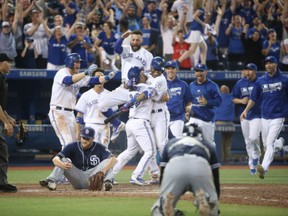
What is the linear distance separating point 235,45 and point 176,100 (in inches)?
260

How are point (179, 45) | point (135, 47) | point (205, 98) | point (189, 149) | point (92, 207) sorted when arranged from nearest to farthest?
point (189, 149) → point (92, 207) → point (135, 47) → point (205, 98) → point (179, 45)

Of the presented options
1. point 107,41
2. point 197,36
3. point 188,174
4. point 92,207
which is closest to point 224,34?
point 197,36

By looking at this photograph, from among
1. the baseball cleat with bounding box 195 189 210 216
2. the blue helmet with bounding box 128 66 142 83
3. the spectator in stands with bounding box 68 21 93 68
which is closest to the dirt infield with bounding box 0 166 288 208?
the blue helmet with bounding box 128 66 142 83

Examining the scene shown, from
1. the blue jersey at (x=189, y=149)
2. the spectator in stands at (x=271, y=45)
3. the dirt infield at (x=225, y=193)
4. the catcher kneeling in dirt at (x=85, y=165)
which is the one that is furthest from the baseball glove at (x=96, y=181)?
the spectator in stands at (x=271, y=45)

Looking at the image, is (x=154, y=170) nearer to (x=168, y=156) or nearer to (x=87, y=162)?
(x=87, y=162)

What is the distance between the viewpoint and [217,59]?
2072 cm

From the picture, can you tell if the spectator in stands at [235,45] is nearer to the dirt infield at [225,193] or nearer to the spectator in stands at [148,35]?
the spectator in stands at [148,35]

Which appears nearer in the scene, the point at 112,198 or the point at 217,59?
the point at 112,198

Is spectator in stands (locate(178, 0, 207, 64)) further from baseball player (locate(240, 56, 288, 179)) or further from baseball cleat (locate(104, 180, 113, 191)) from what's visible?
baseball cleat (locate(104, 180, 113, 191))

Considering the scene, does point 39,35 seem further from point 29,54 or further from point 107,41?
point 107,41

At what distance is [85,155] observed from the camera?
39.3ft

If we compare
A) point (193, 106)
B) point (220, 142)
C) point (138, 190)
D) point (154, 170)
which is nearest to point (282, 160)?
point (220, 142)

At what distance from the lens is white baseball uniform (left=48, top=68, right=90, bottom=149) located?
13.8 metres

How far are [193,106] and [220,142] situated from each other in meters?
5.40
